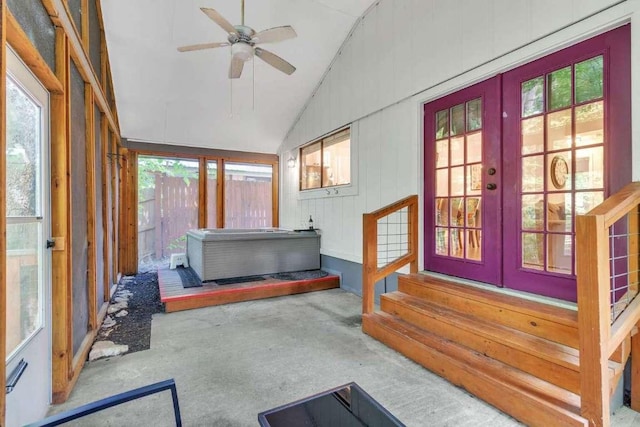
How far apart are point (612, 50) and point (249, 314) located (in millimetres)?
3845

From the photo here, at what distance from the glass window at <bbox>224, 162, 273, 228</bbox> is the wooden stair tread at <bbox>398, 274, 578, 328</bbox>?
167 inches

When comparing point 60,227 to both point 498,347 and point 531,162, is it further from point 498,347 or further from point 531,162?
point 531,162

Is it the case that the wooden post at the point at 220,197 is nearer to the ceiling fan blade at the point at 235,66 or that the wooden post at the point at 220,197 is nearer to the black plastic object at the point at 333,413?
the ceiling fan blade at the point at 235,66

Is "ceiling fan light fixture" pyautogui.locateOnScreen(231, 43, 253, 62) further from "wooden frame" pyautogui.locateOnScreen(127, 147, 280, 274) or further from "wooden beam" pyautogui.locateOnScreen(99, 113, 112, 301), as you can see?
"wooden frame" pyautogui.locateOnScreen(127, 147, 280, 274)

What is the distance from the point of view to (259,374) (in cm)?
222

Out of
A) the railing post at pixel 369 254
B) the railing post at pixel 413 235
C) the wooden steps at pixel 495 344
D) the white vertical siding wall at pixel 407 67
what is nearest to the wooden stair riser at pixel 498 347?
the wooden steps at pixel 495 344

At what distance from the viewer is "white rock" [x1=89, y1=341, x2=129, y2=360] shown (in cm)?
248

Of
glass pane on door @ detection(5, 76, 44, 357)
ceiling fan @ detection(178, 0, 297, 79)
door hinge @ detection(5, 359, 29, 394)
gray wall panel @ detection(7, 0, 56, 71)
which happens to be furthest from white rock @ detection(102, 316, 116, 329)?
ceiling fan @ detection(178, 0, 297, 79)

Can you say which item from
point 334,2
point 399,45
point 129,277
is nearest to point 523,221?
point 399,45

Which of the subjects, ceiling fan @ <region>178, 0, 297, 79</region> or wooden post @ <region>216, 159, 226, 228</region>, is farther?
wooden post @ <region>216, 159, 226, 228</region>

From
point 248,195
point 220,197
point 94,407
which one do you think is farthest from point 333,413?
point 248,195

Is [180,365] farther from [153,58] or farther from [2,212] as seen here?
[153,58]

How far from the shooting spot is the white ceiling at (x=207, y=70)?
12.5 feet

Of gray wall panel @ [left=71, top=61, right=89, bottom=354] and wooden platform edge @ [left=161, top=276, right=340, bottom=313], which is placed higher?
gray wall panel @ [left=71, top=61, right=89, bottom=354]
